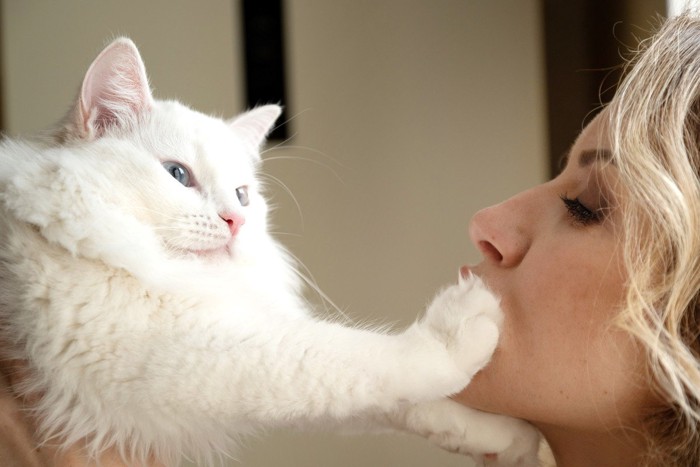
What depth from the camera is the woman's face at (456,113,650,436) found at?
871 mm

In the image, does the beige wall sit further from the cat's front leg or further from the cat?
the cat's front leg

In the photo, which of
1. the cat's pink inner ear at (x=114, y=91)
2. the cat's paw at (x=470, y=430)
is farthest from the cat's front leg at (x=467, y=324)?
the cat's pink inner ear at (x=114, y=91)

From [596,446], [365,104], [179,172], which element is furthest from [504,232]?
[365,104]

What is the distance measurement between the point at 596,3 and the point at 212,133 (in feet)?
4.01

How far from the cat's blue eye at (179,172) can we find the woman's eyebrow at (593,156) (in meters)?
0.63

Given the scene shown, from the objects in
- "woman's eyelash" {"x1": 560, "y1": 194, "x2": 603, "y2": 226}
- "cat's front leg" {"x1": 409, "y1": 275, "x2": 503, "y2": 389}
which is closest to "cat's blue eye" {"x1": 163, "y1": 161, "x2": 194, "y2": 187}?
"cat's front leg" {"x1": 409, "y1": 275, "x2": 503, "y2": 389}

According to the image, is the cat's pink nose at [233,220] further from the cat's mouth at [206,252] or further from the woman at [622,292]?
the woman at [622,292]

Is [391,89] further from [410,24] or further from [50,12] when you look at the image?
[50,12]

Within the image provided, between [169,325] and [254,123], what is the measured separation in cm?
67

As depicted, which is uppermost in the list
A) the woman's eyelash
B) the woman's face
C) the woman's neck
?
the woman's eyelash

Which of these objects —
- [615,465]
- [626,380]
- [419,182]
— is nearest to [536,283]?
[626,380]

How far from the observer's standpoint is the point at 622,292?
867 millimetres

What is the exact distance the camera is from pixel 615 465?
96 cm

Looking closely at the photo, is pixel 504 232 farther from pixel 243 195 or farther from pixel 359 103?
pixel 359 103
